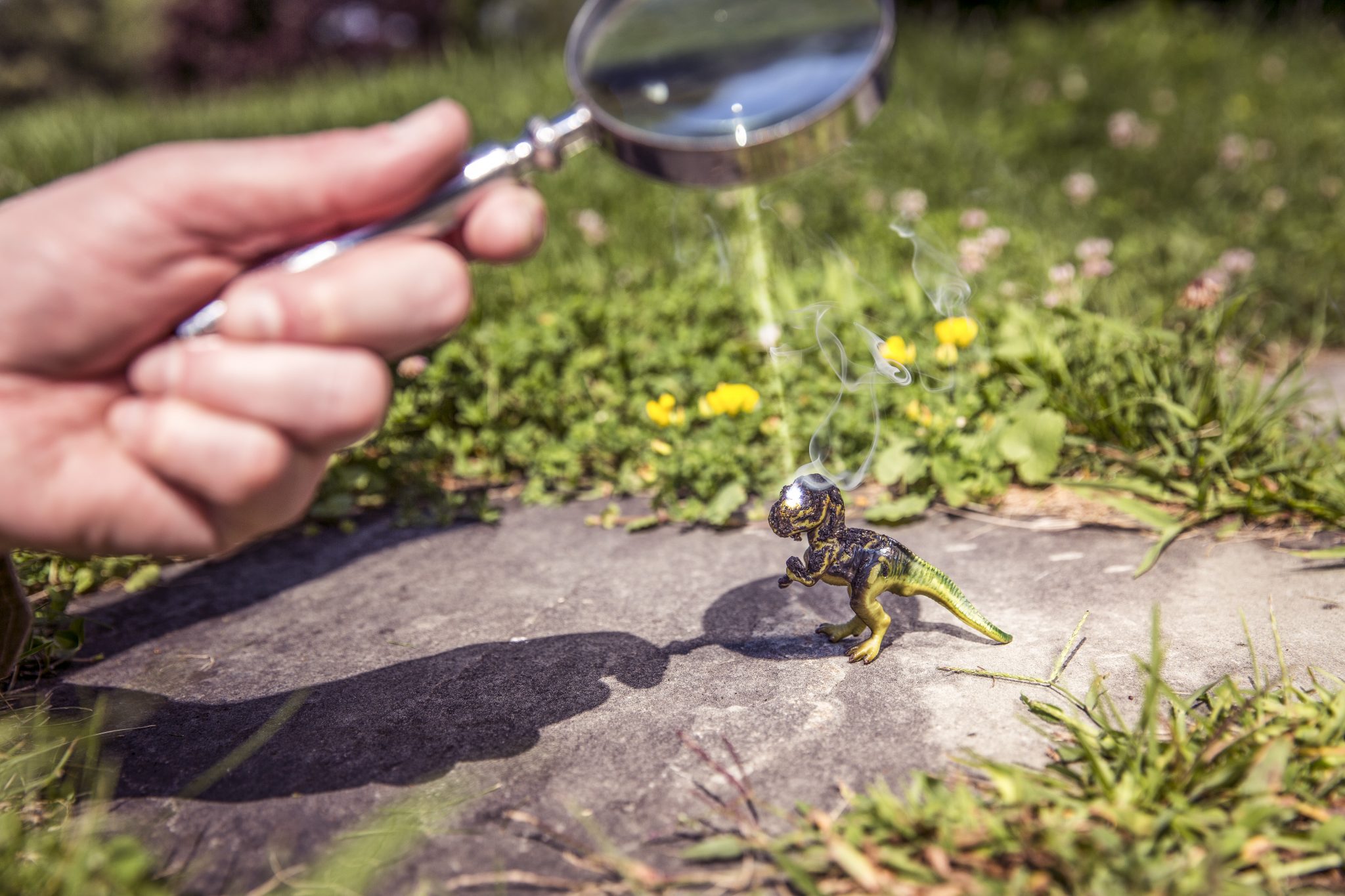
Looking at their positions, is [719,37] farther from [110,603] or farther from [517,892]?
[110,603]

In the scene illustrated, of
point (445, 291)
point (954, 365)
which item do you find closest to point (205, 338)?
point (445, 291)

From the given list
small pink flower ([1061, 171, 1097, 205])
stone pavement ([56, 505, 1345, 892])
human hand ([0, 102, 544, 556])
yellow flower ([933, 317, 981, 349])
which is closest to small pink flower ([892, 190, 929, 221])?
small pink flower ([1061, 171, 1097, 205])

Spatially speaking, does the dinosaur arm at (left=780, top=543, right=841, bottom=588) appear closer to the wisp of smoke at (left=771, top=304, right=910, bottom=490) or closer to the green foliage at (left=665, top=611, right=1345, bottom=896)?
the green foliage at (left=665, top=611, right=1345, bottom=896)

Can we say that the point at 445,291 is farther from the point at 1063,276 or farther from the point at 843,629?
the point at 1063,276

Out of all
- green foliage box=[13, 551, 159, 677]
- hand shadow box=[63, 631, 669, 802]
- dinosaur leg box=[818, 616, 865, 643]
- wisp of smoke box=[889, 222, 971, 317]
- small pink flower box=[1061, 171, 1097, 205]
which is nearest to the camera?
hand shadow box=[63, 631, 669, 802]

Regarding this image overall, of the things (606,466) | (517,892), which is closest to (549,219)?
(606,466)

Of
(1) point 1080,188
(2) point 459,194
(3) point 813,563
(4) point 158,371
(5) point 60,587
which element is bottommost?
(5) point 60,587

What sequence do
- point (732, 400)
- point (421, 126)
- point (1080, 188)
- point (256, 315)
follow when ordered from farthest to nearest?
point (1080, 188), point (732, 400), point (421, 126), point (256, 315)
